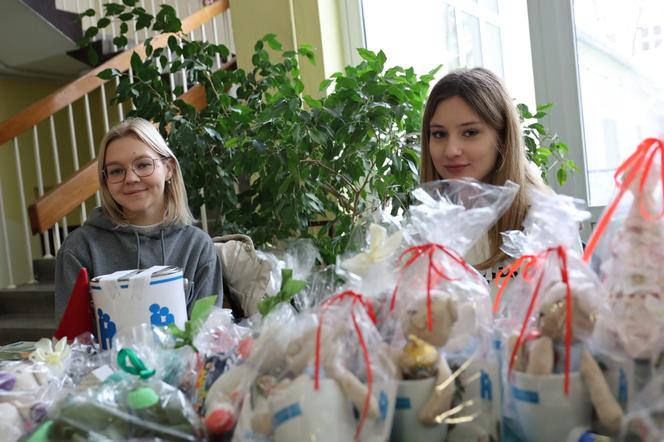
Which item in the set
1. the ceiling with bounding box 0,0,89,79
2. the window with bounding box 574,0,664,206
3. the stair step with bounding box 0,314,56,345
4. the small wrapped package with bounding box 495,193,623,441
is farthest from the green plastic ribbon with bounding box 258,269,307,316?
the ceiling with bounding box 0,0,89,79

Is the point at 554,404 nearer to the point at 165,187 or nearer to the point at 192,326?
the point at 192,326

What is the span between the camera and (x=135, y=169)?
145 centimetres

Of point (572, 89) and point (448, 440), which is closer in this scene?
point (448, 440)

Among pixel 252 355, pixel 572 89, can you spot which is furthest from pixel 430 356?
pixel 572 89

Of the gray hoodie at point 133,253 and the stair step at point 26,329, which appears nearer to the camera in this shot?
the gray hoodie at point 133,253

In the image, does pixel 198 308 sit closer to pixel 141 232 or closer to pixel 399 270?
pixel 399 270

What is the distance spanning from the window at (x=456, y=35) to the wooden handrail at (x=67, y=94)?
1013mm

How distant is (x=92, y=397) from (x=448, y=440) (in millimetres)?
365

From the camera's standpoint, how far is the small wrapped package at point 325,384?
1.84 feet

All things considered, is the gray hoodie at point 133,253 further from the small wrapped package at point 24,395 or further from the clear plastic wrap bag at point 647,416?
the clear plastic wrap bag at point 647,416

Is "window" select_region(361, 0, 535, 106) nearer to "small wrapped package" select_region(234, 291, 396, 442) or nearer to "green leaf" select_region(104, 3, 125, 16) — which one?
"green leaf" select_region(104, 3, 125, 16)

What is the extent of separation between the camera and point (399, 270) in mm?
668

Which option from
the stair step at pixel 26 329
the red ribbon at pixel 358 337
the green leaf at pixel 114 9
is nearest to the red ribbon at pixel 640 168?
the red ribbon at pixel 358 337

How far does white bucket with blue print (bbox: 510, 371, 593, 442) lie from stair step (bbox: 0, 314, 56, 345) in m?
2.90
